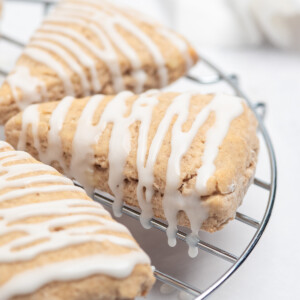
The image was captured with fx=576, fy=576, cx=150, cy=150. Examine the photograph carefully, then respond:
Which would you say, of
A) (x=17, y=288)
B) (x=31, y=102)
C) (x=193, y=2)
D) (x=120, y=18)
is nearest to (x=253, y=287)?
(x=17, y=288)

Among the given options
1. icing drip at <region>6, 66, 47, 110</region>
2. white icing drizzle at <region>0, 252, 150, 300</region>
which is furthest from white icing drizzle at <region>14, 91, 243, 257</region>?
white icing drizzle at <region>0, 252, 150, 300</region>

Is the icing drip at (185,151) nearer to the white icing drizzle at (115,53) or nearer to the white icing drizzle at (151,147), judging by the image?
the white icing drizzle at (151,147)

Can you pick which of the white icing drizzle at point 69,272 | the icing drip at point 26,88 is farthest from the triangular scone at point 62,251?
the icing drip at point 26,88

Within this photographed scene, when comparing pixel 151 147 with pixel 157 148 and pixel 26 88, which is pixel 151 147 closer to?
pixel 157 148

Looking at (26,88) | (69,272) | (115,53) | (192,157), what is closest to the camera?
(69,272)

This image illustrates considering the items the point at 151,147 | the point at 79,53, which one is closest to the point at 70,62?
the point at 79,53

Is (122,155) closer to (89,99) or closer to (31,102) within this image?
(89,99)
